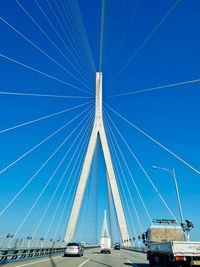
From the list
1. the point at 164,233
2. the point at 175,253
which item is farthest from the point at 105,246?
the point at 175,253

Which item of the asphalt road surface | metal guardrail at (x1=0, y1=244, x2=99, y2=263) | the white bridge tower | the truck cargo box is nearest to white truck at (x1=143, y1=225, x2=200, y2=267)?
the truck cargo box

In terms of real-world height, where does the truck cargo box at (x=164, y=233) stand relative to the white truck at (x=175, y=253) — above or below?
above

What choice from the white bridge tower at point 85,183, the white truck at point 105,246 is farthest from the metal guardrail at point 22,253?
the white truck at point 105,246

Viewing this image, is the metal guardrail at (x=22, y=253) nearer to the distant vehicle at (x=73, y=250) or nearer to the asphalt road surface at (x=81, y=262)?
the asphalt road surface at (x=81, y=262)

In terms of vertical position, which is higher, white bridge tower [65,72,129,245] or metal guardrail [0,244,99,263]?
white bridge tower [65,72,129,245]

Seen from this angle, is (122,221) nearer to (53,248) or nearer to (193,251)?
(53,248)

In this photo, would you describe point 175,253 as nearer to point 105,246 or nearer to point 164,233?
point 164,233

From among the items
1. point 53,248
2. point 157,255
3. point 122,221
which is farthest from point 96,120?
point 157,255

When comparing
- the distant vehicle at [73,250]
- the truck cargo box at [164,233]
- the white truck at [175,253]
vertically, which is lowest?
the white truck at [175,253]

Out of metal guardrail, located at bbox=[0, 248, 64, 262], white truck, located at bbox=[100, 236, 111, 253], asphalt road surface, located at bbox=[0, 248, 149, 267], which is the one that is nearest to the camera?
asphalt road surface, located at bbox=[0, 248, 149, 267]

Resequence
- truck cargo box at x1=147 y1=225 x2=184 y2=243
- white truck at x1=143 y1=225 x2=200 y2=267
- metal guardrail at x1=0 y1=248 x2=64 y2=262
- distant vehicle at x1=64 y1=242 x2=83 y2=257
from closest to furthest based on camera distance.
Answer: white truck at x1=143 y1=225 x2=200 y2=267 → metal guardrail at x1=0 y1=248 x2=64 y2=262 → truck cargo box at x1=147 y1=225 x2=184 y2=243 → distant vehicle at x1=64 y1=242 x2=83 y2=257

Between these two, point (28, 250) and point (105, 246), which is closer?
point (28, 250)

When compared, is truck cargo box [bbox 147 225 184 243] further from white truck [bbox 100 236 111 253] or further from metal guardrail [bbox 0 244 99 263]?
white truck [bbox 100 236 111 253]

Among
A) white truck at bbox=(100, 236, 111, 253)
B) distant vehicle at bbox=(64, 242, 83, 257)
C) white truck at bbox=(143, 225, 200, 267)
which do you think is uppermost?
white truck at bbox=(100, 236, 111, 253)
